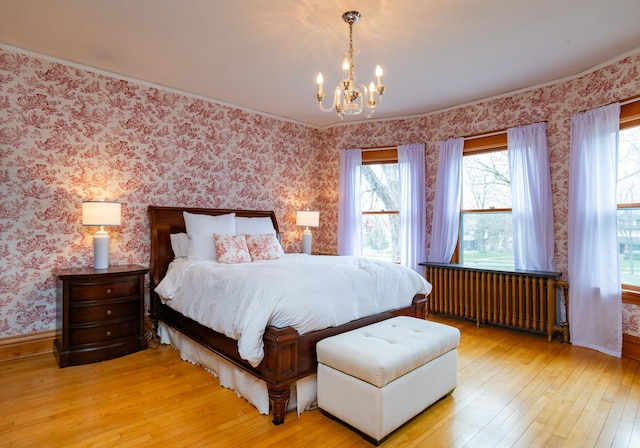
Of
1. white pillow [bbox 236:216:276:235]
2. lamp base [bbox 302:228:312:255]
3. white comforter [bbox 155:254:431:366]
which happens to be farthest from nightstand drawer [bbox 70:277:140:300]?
lamp base [bbox 302:228:312:255]

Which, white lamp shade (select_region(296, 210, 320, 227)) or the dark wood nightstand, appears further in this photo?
white lamp shade (select_region(296, 210, 320, 227))

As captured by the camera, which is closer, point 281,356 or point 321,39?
point 281,356

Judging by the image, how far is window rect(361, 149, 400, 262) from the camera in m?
5.04

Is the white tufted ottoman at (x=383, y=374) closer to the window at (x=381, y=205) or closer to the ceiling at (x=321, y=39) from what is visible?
the ceiling at (x=321, y=39)

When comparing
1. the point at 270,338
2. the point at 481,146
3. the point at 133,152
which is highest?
the point at 481,146

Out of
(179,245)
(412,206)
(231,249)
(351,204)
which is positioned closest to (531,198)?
(412,206)

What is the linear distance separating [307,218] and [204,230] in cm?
163

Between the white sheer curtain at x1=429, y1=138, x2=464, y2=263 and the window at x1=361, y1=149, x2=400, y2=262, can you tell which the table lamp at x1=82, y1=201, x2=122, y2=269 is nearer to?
the window at x1=361, y1=149, x2=400, y2=262

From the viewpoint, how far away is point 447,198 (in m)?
4.45

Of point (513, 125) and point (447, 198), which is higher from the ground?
point (513, 125)

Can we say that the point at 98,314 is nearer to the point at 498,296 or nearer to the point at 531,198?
the point at 498,296

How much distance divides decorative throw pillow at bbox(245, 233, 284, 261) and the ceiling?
169 centimetres

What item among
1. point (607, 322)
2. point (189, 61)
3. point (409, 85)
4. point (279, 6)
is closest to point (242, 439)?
point (279, 6)

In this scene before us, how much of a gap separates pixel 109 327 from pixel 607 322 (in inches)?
177
